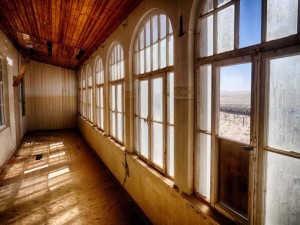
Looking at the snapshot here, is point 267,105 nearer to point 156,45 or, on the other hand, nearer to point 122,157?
point 156,45

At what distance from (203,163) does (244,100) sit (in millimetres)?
786

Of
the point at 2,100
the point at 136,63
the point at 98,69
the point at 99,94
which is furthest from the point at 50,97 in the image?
the point at 136,63

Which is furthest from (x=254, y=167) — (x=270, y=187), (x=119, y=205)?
(x=119, y=205)

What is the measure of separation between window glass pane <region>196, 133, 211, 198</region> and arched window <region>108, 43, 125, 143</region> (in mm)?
2397

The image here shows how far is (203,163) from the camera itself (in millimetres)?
2129

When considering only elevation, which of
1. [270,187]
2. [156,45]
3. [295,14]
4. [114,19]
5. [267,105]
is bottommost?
[270,187]

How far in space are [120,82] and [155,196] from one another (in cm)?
241

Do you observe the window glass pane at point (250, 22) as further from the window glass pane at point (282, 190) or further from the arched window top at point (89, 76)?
the arched window top at point (89, 76)

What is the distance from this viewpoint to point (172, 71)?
2.56 metres

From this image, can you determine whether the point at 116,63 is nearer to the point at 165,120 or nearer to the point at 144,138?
the point at 144,138

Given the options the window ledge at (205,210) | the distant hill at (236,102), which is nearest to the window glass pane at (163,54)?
the distant hill at (236,102)

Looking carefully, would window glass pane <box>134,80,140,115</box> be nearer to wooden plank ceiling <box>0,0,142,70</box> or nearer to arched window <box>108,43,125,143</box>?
arched window <box>108,43,125,143</box>

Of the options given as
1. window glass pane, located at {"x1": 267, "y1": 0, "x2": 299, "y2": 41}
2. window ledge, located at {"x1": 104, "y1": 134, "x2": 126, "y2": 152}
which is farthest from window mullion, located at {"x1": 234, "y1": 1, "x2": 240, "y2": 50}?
window ledge, located at {"x1": 104, "y1": 134, "x2": 126, "y2": 152}

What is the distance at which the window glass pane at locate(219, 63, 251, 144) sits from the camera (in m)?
1.63
